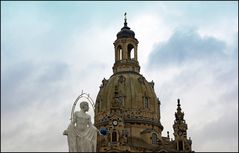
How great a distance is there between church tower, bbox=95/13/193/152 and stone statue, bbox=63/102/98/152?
133ft

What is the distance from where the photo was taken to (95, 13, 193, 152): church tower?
76.8 metres

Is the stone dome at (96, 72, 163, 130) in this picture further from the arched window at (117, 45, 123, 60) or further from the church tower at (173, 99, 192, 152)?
the arched window at (117, 45, 123, 60)

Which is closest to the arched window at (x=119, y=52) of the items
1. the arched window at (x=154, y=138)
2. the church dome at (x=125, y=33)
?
the church dome at (x=125, y=33)

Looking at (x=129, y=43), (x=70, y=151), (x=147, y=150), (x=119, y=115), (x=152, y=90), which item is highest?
(x=129, y=43)

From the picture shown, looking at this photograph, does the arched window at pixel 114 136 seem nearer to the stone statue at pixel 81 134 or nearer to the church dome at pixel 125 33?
the church dome at pixel 125 33

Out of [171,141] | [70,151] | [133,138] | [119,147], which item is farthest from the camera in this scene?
[171,141]

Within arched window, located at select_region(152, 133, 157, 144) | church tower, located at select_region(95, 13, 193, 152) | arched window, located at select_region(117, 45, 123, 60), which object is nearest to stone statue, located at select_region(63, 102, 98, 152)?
church tower, located at select_region(95, 13, 193, 152)

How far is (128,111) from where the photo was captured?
8219cm

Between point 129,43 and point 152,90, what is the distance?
988 cm

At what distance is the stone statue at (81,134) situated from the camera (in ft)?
108

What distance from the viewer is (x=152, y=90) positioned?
8662 centimetres

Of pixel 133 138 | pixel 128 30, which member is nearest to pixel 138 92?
pixel 133 138

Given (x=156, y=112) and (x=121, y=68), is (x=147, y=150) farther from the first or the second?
(x=121, y=68)

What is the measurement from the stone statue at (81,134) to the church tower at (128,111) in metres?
40.5
